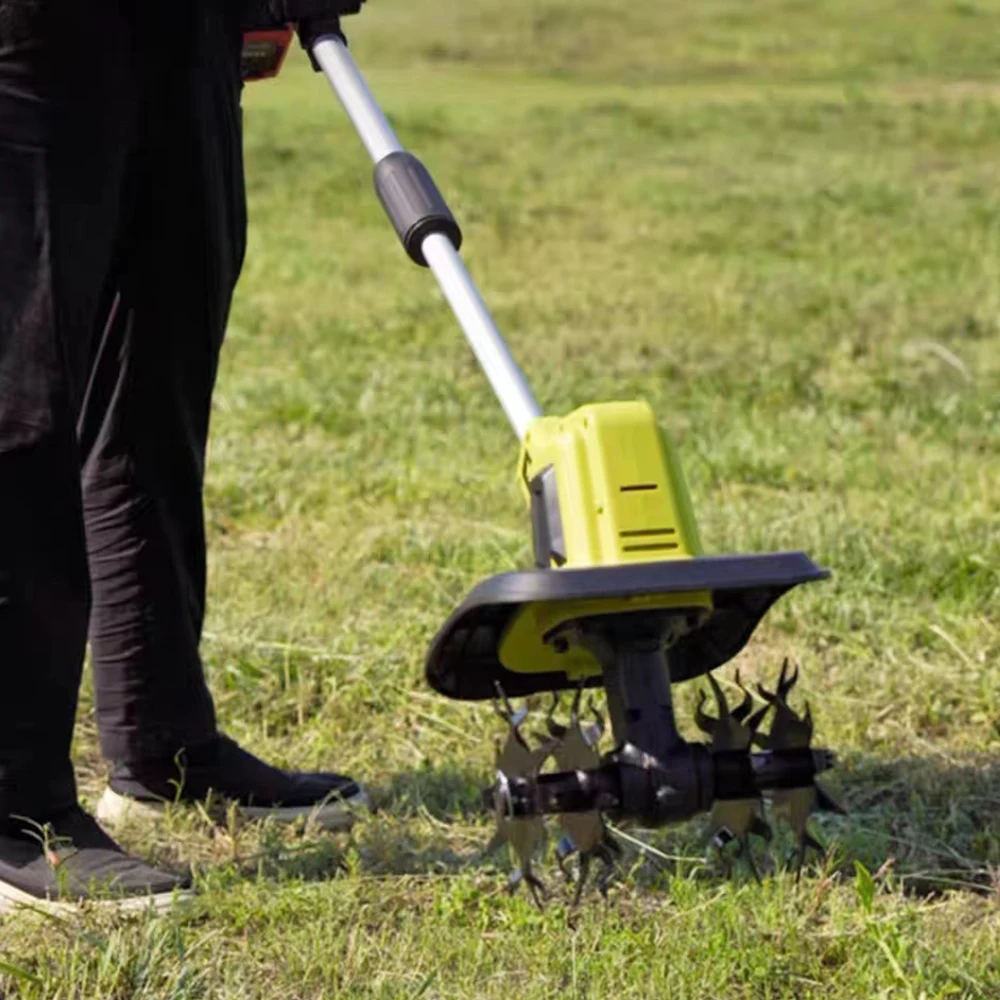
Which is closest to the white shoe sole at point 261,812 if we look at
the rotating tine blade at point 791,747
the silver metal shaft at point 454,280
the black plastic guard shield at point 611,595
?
the black plastic guard shield at point 611,595

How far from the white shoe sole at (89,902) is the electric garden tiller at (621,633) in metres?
0.55

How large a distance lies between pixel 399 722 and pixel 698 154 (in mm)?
10388

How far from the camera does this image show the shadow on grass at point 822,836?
2752 millimetres

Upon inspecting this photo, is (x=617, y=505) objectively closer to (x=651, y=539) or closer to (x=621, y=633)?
(x=651, y=539)

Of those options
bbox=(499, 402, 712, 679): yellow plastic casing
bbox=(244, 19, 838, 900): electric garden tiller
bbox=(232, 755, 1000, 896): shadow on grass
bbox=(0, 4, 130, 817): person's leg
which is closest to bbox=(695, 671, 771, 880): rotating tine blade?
bbox=(244, 19, 838, 900): electric garden tiller

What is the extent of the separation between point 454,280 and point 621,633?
54cm

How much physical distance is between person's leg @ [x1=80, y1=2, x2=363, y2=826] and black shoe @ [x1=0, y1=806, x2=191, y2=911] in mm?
375

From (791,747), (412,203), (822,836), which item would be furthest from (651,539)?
(822,836)

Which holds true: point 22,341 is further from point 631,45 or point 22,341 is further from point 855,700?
point 631,45

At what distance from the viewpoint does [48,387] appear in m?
2.49

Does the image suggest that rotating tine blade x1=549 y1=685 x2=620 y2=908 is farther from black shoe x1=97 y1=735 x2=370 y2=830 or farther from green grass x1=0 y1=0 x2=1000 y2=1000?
black shoe x1=97 y1=735 x2=370 y2=830

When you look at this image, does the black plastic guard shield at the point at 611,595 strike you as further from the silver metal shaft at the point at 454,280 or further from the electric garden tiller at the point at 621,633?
the silver metal shaft at the point at 454,280

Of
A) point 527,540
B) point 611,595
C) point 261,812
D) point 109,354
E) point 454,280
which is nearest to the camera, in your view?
point 611,595

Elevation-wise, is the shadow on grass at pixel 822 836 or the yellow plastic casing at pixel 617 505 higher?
the yellow plastic casing at pixel 617 505
